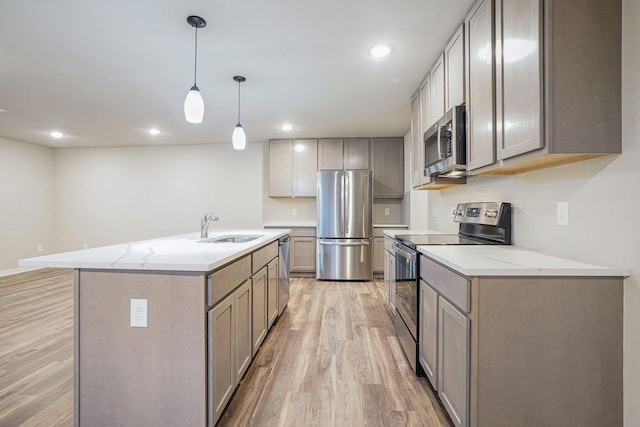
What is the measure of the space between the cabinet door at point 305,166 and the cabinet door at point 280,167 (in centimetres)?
10

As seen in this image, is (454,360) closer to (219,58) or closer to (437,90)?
(437,90)

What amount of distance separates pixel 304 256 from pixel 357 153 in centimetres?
190

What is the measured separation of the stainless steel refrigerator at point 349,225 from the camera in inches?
182

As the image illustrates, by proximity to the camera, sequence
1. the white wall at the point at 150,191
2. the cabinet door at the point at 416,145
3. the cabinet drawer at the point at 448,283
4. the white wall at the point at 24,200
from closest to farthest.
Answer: the cabinet drawer at the point at 448,283 → the cabinet door at the point at 416,145 → the white wall at the point at 24,200 → the white wall at the point at 150,191

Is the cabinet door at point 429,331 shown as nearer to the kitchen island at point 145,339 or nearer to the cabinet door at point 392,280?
the cabinet door at point 392,280

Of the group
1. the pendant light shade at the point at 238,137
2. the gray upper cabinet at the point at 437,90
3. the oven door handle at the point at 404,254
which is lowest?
the oven door handle at the point at 404,254

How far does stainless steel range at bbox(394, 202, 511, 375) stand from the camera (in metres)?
1.97

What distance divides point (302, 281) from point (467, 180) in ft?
9.48

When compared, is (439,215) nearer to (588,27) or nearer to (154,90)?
(588,27)

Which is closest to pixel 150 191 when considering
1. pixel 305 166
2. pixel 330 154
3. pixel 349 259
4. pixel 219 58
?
pixel 305 166

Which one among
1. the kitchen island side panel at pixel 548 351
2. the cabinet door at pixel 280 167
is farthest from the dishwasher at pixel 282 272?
the cabinet door at pixel 280 167

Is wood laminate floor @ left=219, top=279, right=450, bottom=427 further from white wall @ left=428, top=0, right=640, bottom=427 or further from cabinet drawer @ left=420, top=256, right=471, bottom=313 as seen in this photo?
white wall @ left=428, top=0, right=640, bottom=427

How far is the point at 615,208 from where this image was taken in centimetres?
125

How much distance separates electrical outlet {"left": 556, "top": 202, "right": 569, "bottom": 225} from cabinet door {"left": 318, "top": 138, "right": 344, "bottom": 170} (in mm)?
3704
